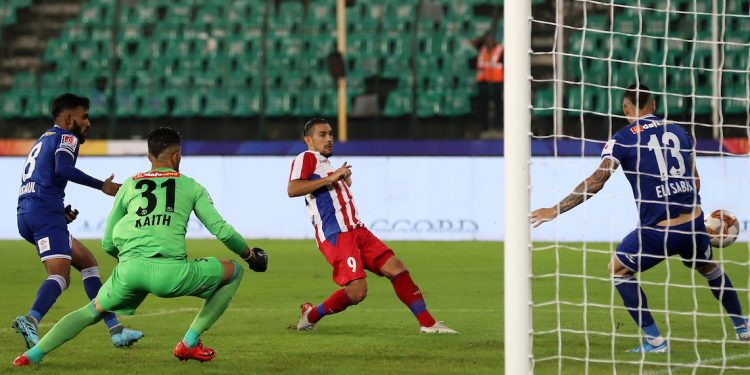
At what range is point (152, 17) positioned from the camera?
82.0 ft

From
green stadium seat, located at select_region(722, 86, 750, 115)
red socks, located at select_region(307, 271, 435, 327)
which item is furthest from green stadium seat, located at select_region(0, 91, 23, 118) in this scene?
red socks, located at select_region(307, 271, 435, 327)

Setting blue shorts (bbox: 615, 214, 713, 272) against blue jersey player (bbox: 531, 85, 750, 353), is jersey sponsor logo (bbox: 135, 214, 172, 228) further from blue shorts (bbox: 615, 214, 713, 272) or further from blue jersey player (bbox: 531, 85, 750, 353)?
blue shorts (bbox: 615, 214, 713, 272)

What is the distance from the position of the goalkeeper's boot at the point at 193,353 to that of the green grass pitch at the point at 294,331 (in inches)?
2.8

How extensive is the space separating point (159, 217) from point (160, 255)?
0.70ft

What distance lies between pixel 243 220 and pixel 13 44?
343 inches

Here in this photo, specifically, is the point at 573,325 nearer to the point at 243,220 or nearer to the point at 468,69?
the point at 243,220

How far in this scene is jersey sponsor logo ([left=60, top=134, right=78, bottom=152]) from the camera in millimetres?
8039

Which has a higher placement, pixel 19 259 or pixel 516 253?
pixel 516 253

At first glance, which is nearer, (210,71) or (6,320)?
(6,320)

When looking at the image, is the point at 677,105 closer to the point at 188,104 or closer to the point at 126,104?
the point at 188,104

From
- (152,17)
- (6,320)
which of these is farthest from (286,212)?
(6,320)

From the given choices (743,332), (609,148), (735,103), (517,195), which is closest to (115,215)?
(517,195)

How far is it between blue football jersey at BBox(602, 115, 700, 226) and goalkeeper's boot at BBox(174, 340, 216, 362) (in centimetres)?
277

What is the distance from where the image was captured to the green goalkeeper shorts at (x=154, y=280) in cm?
655
